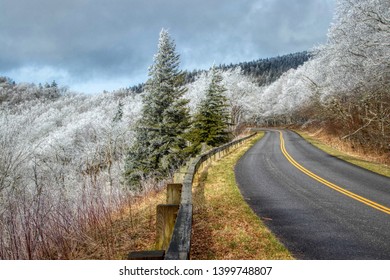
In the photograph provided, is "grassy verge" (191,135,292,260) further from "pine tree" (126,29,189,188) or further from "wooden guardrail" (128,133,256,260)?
"pine tree" (126,29,189,188)

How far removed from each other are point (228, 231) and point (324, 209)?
Result: 3057 mm

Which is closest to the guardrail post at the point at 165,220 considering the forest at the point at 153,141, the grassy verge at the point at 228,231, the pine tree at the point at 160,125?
the grassy verge at the point at 228,231

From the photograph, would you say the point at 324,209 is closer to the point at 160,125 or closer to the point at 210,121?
the point at 160,125

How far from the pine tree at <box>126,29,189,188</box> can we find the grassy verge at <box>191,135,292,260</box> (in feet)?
42.2

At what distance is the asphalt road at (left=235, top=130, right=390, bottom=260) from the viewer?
5.46 m

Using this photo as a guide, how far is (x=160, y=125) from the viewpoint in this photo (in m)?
23.0

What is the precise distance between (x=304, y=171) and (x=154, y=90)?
45.0ft

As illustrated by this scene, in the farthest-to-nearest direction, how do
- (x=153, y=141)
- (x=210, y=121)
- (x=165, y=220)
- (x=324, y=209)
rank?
(x=210, y=121)
(x=153, y=141)
(x=324, y=209)
(x=165, y=220)

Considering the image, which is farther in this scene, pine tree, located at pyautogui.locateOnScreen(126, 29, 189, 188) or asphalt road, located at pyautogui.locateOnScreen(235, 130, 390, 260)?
pine tree, located at pyautogui.locateOnScreen(126, 29, 189, 188)

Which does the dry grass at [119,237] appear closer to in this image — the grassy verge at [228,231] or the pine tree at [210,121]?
the grassy verge at [228,231]

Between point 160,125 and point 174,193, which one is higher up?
point 160,125

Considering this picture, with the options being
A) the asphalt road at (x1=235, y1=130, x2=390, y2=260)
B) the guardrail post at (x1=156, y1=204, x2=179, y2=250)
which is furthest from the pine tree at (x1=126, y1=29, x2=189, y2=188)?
the guardrail post at (x1=156, y1=204, x2=179, y2=250)

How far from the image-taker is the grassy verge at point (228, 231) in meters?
5.38

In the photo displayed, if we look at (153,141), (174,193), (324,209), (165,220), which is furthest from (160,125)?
(165,220)
